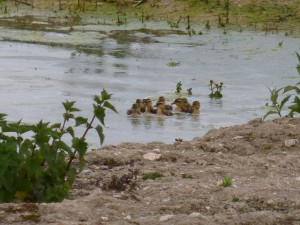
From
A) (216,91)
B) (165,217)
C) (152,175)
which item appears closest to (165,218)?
(165,217)

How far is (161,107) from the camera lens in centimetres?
955

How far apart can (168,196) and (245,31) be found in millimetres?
12324

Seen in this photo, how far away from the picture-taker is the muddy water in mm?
9297

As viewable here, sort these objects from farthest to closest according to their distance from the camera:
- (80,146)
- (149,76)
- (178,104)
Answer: (149,76), (178,104), (80,146)

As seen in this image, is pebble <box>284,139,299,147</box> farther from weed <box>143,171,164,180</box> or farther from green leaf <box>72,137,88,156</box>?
green leaf <box>72,137,88,156</box>

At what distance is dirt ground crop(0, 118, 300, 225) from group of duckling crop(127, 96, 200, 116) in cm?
191

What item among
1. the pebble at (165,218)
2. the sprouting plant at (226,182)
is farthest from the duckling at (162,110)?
the pebble at (165,218)

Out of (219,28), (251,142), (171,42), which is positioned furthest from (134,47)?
(251,142)

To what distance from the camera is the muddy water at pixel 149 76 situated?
930 centimetres

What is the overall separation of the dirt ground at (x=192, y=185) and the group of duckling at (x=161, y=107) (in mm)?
1914

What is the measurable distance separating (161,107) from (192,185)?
13.3 feet

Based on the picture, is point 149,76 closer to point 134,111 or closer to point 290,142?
point 134,111

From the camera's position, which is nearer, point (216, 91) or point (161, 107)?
point (161, 107)

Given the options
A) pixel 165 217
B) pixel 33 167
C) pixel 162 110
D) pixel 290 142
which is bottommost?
pixel 162 110
